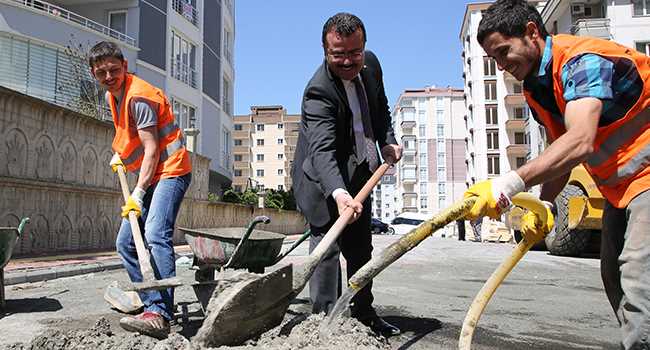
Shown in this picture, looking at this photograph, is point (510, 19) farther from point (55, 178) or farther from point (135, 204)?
point (55, 178)

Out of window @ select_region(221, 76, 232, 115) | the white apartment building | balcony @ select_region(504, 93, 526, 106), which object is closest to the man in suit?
window @ select_region(221, 76, 232, 115)

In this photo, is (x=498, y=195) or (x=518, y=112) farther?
(x=518, y=112)

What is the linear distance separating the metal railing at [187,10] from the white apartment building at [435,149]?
69.2m

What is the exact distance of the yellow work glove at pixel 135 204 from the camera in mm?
3773

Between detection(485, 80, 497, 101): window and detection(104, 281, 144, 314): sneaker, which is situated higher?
detection(485, 80, 497, 101): window

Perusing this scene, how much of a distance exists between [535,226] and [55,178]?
33.9 ft

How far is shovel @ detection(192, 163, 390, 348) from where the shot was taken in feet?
8.95

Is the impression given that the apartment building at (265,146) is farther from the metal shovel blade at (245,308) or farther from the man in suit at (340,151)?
the metal shovel blade at (245,308)

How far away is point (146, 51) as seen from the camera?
81.5 feet

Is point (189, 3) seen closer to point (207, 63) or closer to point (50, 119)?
point (207, 63)

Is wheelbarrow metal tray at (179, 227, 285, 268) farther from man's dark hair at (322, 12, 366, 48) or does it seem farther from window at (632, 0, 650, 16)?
window at (632, 0, 650, 16)

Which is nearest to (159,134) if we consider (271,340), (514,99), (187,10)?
(271,340)

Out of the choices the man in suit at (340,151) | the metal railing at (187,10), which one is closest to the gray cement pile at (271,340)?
the man in suit at (340,151)

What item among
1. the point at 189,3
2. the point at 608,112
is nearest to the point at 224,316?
the point at 608,112
